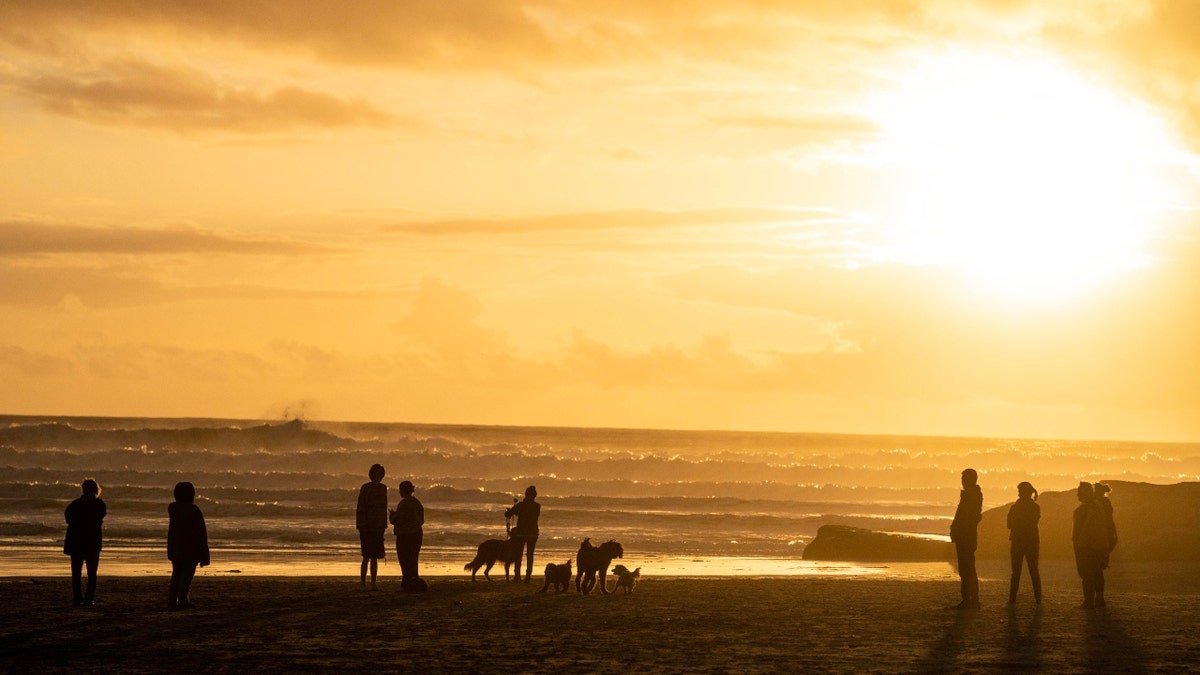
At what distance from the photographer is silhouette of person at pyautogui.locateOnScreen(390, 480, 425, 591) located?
17547 millimetres

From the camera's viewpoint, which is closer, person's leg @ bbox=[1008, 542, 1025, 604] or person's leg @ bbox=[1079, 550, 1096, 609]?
person's leg @ bbox=[1079, 550, 1096, 609]

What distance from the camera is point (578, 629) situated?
13734 mm

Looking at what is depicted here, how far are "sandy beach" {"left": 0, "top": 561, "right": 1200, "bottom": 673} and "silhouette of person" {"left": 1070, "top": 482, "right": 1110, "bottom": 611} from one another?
1.08ft

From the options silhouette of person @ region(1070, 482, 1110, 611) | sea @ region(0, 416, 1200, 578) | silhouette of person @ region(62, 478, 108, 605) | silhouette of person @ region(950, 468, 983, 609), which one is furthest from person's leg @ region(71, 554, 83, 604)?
silhouette of person @ region(1070, 482, 1110, 611)

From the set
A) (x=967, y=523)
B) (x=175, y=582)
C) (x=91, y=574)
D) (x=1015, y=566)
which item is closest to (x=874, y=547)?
(x=1015, y=566)

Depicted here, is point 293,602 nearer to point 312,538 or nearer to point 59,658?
point 59,658

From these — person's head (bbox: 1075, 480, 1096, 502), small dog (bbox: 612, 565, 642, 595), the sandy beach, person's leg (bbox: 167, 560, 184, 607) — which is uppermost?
person's head (bbox: 1075, 480, 1096, 502)

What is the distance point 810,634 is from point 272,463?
53.7 m

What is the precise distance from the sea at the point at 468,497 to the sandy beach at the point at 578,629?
15.4 feet

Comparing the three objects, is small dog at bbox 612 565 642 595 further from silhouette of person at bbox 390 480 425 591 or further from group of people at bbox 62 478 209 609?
group of people at bbox 62 478 209 609

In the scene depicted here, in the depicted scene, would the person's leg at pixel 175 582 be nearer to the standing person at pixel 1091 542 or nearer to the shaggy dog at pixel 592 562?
the shaggy dog at pixel 592 562

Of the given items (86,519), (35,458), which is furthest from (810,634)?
(35,458)

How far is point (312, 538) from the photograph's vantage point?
3058cm

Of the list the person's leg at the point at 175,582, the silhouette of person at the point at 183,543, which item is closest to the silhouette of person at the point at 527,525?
the silhouette of person at the point at 183,543
